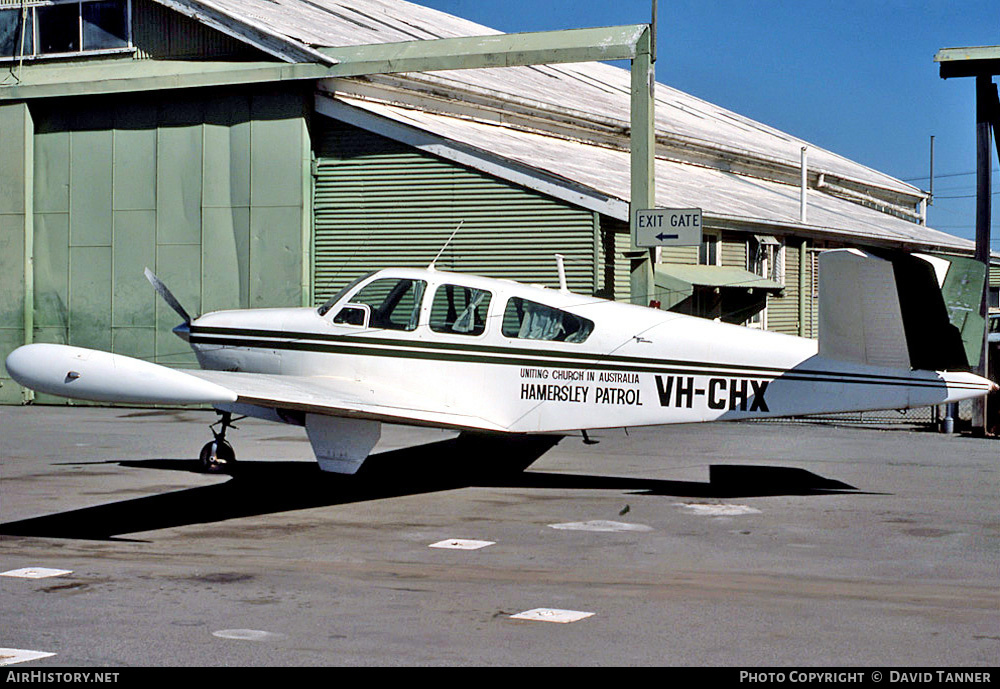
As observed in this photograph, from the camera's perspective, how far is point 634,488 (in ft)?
40.9

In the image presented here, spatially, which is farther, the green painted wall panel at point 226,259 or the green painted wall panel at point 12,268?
the green painted wall panel at point 12,268

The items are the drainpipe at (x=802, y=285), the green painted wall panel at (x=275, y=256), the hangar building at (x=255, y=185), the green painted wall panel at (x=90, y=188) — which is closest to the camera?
the hangar building at (x=255, y=185)

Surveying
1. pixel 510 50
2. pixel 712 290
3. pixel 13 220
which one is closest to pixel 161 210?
pixel 13 220

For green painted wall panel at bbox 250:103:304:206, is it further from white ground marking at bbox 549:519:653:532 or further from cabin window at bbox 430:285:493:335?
white ground marking at bbox 549:519:653:532

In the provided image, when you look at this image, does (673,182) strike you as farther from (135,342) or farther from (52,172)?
(52,172)

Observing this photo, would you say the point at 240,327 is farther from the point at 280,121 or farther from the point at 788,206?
the point at 788,206

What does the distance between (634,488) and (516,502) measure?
143 cm

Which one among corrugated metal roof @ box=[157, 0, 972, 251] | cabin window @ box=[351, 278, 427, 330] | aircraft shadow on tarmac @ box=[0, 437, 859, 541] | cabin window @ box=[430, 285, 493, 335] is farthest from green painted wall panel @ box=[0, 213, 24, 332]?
cabin window @ box=[430, 285, 493, 335]

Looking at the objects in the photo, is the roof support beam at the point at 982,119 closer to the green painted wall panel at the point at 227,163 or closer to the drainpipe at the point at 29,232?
the green painted wall panel at the point at 227,163

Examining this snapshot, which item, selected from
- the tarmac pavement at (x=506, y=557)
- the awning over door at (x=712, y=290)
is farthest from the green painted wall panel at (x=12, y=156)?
the awning over door at (x=712, y=290)

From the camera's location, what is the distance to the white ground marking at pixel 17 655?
6008mm

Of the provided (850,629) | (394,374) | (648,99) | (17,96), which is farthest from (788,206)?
(850,629)

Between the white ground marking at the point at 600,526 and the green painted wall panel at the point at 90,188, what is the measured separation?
16165 mm
